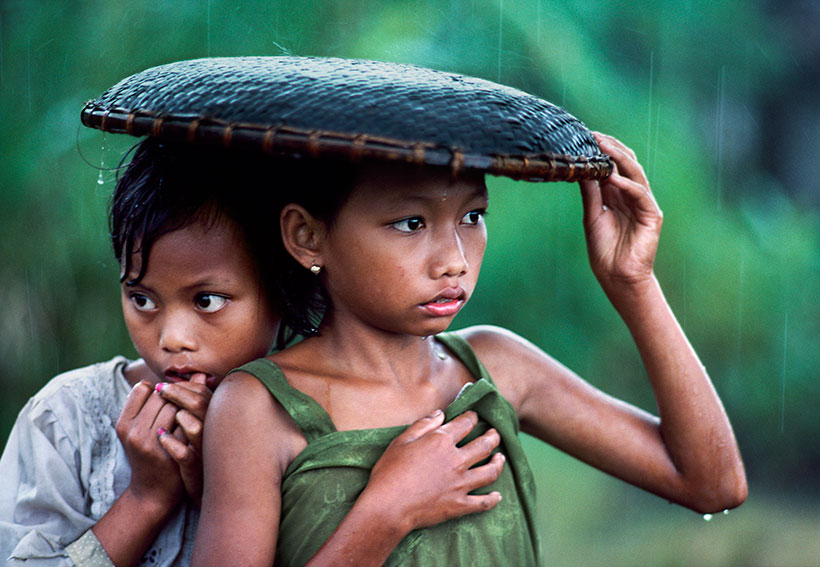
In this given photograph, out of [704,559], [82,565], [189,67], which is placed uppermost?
[189,67]

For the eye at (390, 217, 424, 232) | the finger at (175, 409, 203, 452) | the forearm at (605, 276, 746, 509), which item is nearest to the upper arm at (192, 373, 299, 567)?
the finger at (175, 409, 203, 452)

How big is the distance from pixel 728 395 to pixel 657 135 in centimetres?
111

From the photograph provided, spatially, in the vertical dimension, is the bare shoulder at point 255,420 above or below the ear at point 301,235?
below

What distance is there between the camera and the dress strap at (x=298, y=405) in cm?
142

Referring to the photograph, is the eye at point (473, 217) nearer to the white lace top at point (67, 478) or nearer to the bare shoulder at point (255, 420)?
the bare shoulder at point (255, 420)

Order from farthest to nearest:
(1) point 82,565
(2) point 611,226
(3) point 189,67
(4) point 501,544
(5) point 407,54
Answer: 1. (5) point 407,54
2. (2) point 611,226
3. (1) point 82,565
4. (4) point 501,544
5. (3) point 189,67

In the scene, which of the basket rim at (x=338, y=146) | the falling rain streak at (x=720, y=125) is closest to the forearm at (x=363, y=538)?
the basket rim at (x=338, y=146)

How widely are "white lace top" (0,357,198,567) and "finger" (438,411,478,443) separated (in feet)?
1.86

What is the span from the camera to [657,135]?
11.9 ft

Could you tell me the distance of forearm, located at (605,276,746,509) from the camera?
1.72m

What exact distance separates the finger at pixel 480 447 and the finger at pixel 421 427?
0.06 metres

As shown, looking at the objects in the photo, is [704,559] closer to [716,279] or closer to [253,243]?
[716,279]

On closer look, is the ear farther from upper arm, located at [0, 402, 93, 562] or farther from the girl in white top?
upper arm, located at [0, 402, 93, 562]

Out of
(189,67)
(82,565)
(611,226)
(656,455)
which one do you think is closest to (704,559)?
(656,455)
